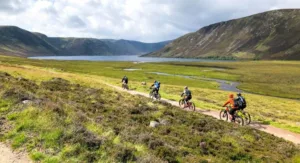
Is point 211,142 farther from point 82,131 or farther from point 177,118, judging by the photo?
point 82,131

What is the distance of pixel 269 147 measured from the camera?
18.2 metres

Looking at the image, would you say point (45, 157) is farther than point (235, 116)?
No

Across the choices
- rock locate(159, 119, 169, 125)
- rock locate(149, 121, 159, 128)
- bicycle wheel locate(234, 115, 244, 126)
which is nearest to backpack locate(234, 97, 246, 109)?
bicycle wheel locate(234, 115, 244, 126)

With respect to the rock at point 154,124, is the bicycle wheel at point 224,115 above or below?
below

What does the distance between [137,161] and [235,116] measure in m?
17.8

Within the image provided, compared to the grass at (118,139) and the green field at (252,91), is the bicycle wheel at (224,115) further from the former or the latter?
the grass at (118,139)

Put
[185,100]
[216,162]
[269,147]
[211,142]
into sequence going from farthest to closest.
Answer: [185,100]
[269,147]
[211,142]
[216,162]

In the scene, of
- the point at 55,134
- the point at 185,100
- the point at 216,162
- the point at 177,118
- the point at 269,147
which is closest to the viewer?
the point at 55,134

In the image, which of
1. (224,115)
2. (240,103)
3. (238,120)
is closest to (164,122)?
(240,103)

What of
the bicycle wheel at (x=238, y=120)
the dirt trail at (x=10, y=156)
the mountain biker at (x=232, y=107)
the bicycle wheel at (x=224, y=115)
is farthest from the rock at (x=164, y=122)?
the dirt trail at (x=10, y=156)

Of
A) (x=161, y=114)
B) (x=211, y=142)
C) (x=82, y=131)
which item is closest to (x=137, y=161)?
(x=82, y=131)

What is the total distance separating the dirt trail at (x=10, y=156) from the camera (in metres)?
11.3

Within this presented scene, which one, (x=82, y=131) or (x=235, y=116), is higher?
(x=82, y=131)

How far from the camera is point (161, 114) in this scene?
2436 centimetres
